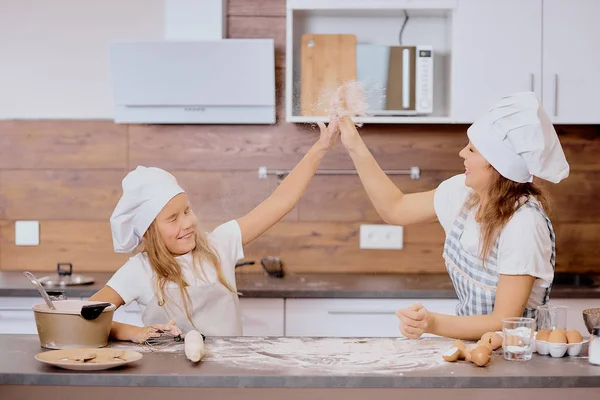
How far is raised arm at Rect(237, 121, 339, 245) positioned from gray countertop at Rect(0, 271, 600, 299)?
818mm

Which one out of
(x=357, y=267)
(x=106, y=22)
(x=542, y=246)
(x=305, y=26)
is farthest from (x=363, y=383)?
(x=106, y=22)

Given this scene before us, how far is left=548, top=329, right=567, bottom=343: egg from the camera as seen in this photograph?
1.78 metres

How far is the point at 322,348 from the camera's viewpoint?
182 cm

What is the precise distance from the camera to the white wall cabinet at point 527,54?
334 cm

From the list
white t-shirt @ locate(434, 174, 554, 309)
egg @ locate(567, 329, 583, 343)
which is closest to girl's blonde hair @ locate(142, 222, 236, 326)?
white t-shirt @ locate(434, 174, 554, 309)

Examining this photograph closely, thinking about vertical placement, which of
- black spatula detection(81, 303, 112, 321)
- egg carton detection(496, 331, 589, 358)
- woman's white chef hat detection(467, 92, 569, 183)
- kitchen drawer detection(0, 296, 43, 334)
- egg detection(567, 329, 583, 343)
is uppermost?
woman's white chef hat detection(467, 92, 569, 183)

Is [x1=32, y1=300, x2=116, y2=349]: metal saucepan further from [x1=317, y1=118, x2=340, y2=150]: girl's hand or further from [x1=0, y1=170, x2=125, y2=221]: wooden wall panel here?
[x1=0, y1=170, x2=125, y2=221]: wooden wall panel

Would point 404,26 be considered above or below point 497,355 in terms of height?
above

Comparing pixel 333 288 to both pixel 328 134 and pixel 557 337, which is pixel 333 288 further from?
pixel 557 337

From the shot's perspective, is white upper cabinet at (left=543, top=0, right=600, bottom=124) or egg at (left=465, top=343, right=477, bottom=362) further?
white upper cabinet at (left=543, top=0, right=600, bottom=124)

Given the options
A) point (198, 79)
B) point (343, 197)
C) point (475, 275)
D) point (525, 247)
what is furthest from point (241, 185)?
point (525, 247)

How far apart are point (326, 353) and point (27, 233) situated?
238 cm

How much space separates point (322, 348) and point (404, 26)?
2.19 m

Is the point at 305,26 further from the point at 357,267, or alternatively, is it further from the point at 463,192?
the point at 463,192
